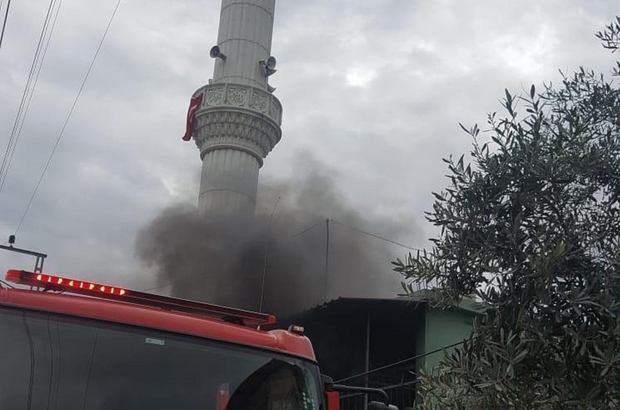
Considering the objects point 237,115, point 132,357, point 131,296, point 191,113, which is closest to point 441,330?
point 131,296

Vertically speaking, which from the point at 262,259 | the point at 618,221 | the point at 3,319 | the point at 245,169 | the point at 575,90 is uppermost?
the point at 245,169

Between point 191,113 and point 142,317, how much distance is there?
1996 cm

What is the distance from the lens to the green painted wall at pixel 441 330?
12695 mm

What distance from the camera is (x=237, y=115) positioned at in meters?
22.7

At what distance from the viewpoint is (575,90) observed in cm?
625

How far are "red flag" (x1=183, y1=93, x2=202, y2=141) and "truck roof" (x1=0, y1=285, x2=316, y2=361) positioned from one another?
19.3 metres

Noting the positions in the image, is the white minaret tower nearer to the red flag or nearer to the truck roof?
the red flag

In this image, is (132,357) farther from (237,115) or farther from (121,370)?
(237,115)

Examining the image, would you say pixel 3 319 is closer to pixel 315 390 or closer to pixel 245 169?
pixel 315 390

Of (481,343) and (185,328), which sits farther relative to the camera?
(481,343)

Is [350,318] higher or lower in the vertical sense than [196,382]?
higher

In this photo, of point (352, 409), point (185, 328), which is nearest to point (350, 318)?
point (352, 409)

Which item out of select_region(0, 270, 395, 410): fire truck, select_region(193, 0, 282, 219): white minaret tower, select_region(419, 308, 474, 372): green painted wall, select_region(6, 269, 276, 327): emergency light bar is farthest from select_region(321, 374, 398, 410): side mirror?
select_region(193, 0, 282, 219): white minaret tower

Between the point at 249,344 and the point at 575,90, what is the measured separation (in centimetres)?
374
